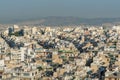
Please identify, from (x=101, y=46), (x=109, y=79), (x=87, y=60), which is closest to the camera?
(x=109, y=79)

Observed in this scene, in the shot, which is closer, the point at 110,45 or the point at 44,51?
the point at 44,51

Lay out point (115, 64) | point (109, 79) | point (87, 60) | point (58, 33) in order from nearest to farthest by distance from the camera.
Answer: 1. point (109, 79)
2. point (115, 64)
3. point (87, 60)
4. point (58, 33)

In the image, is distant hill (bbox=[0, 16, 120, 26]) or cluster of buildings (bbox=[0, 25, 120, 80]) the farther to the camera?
distant hill (bbox=[0, 16, 120, 26])

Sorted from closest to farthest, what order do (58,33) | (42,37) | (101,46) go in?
(101,46), (42,37), (58,33)

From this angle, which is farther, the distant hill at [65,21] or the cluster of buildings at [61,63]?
the distant hill at [65,21]

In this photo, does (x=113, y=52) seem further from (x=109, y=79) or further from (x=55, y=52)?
(x=109, y=79)

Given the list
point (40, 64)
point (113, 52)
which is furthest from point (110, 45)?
point (40, 64)

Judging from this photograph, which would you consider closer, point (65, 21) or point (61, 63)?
→ point (61, 63)

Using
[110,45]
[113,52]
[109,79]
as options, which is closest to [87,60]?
[113,52]

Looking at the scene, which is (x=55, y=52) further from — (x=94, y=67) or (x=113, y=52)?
(x=94, y=67)
